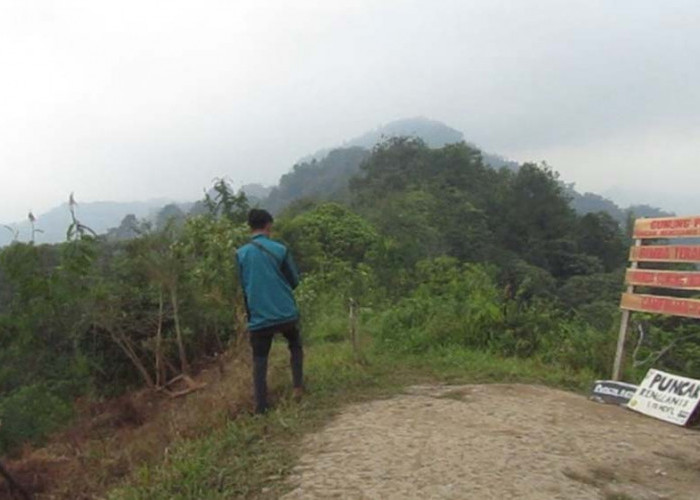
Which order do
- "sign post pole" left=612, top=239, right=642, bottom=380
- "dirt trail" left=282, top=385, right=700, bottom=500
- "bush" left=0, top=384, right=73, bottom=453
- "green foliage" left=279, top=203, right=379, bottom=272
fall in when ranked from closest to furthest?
"dirt trail" left=282, top=385, right=700, bottom=500, "sign post pole" left=612, top=239, right=642, bottom=380, "bush" left=0, top=384, right=73, bottom=453, "green foliage" left=279, top=203, right=379, bottom=272

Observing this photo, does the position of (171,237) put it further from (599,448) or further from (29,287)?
(599,448)

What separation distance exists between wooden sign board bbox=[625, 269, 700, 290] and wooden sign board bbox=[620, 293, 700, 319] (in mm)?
103

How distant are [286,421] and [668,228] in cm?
336

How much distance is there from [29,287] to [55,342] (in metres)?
1.69

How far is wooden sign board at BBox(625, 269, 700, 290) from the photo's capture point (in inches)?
210

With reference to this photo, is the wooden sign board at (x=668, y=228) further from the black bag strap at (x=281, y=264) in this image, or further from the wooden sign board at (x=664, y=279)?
the black bag strap at (x=281, y=264)

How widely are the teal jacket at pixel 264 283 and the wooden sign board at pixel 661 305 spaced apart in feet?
9.58

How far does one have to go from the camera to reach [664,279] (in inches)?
220

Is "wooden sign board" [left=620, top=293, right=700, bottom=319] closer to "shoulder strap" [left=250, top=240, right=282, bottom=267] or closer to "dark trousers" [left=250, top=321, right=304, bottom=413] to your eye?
"dark trousers" [left=250, top=321, right=304, bottom=413]

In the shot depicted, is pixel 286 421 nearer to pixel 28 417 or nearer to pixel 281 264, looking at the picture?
pixel 281 264

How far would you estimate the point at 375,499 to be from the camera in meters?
3.39

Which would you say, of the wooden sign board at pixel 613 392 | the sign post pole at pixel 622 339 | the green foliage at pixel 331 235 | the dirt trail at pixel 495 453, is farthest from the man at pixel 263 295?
the green foliage at pixel 331 235

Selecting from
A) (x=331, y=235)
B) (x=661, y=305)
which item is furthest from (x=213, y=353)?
(x=331, y=235)

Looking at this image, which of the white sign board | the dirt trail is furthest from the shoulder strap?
the white sign board
